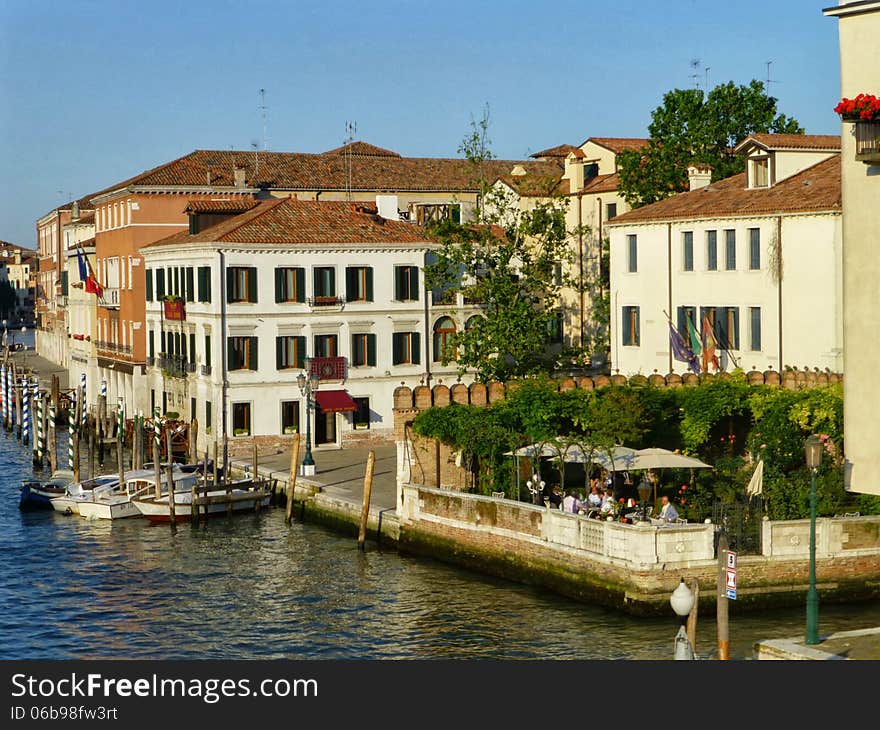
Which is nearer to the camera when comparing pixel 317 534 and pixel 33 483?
pixel 317 534

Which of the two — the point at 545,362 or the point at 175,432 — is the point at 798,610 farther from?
the point at 175,432

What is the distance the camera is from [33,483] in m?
45.5

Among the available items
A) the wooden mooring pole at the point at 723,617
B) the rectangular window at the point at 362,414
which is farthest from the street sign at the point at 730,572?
the rectangular window at the point at 362,414

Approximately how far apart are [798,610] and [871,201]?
11.1 meters

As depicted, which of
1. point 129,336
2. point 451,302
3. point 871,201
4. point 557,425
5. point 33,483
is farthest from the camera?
point 129,336

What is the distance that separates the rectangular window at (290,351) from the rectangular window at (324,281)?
1653mm

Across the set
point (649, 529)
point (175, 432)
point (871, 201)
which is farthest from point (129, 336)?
point (871, 201)

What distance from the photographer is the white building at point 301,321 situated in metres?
49.4

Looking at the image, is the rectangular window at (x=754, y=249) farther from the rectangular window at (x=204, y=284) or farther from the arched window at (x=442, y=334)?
the rectangular window at (x=204, y=284)

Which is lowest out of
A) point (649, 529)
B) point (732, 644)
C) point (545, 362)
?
point (732, 644)

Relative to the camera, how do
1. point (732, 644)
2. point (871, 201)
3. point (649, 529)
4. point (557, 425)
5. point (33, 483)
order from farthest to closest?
point (33, 483) → point (557, 425) → point (649, 529) → point (732, 644) → point (871, 201)

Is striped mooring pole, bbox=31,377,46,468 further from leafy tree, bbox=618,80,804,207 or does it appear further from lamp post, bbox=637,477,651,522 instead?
lamp post, bbox=637,477,651,522

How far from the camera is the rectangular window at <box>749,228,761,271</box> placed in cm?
4228

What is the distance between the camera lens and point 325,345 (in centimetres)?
5059
